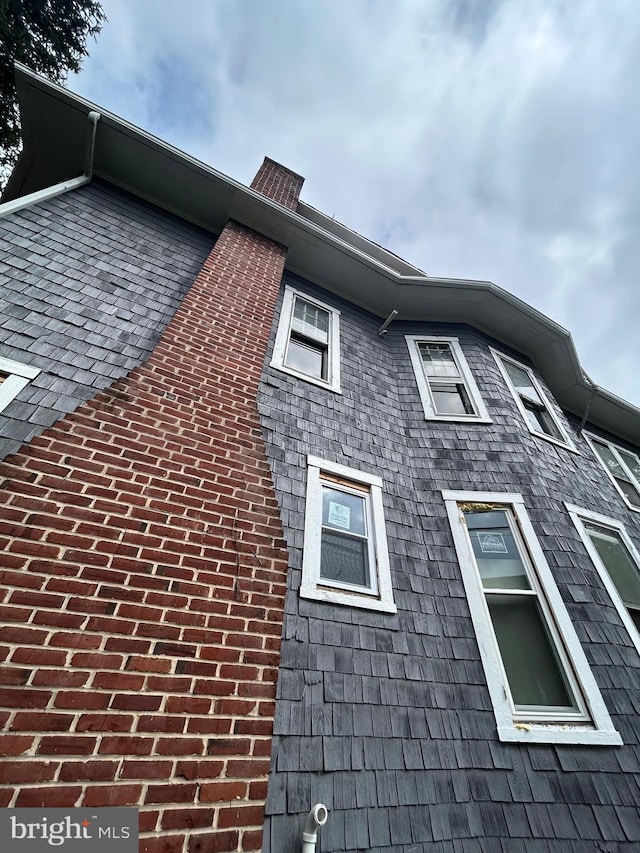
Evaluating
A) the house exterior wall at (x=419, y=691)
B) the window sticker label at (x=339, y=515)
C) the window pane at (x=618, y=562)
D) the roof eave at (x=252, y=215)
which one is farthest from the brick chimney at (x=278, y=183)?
the window pane at (x=618, y=562)

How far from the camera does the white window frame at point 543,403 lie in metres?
6.04

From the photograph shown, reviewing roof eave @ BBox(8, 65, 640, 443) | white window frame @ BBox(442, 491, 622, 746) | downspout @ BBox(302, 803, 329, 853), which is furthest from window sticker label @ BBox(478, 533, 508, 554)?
roof eave @ BBox(8, 65, 640, 443)

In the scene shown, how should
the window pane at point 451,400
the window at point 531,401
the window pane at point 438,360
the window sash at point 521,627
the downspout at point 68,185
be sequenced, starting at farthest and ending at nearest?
the window pane at point 438,360
the window at point 531,401
the window pane at point 451,400
the downspout at point 68,185
the window sash at point 521,627

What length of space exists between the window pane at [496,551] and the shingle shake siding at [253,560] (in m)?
0.04

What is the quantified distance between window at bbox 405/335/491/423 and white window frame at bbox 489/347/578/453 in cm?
80

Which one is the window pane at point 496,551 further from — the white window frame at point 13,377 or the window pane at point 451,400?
the white window frame at point 13,377

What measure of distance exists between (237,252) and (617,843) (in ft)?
23.9

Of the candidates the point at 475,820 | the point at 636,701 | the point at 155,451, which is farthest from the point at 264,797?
the point at 636,701

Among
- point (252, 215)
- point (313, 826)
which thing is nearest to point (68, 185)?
point (252, 215)

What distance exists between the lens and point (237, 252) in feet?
17.7

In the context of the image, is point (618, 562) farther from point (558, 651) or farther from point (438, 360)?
point (438, 360)

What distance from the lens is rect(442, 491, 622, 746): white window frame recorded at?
3191mm

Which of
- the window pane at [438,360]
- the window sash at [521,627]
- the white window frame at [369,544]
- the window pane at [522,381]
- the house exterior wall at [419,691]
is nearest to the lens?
the house exterior wall at [419,691]

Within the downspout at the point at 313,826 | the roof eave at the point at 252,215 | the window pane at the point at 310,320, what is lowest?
the downspout at the point at 313,826
